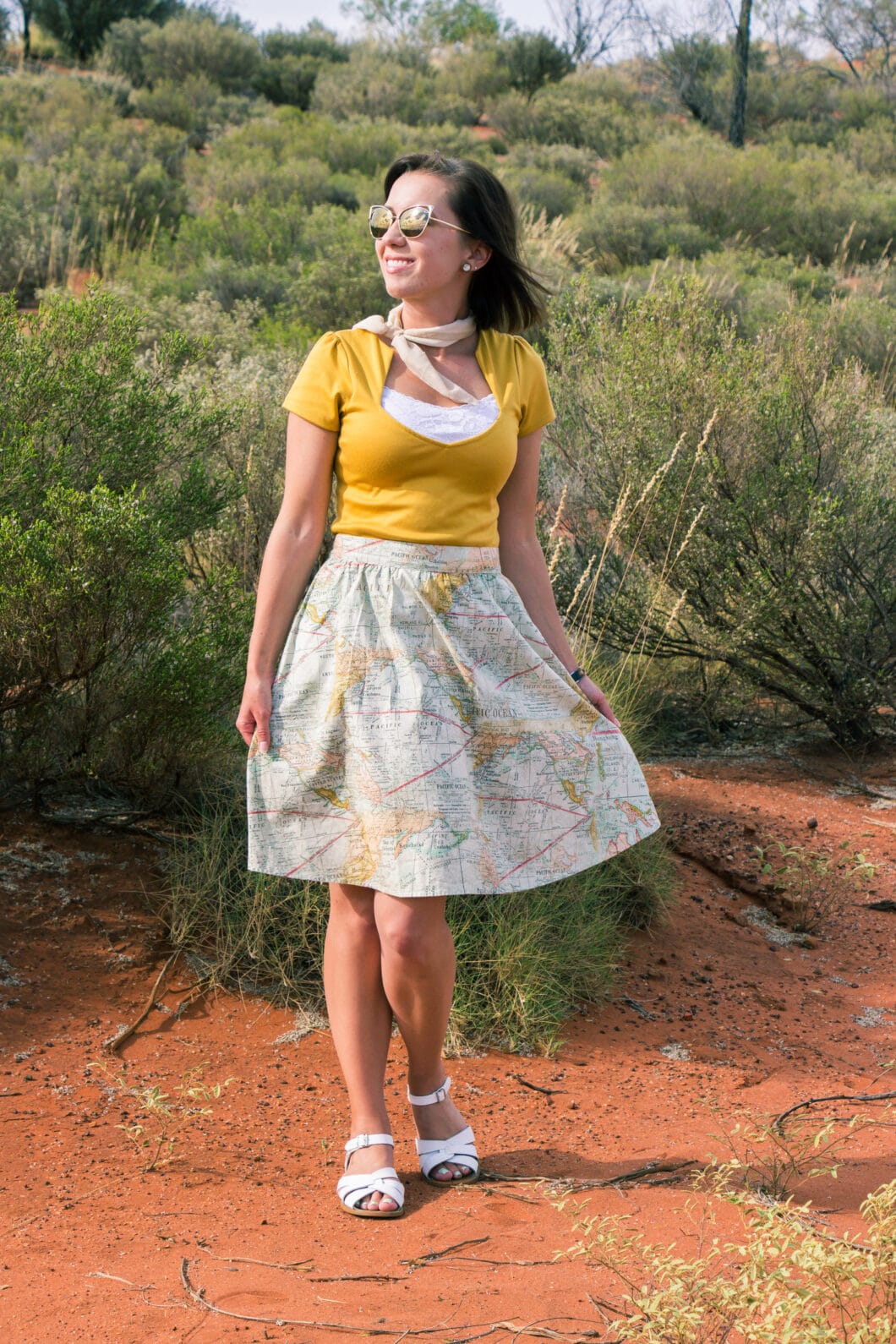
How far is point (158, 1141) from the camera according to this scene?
2.81 meters

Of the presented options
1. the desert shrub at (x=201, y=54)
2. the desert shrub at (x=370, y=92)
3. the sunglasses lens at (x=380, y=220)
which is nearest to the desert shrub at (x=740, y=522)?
the sunglasses lens at (x=380, y=220)

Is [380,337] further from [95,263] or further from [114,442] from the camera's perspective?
[95,263]

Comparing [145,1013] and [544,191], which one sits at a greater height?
[544,191]

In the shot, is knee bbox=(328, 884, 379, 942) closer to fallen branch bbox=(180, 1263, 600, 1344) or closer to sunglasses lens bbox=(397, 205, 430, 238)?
fallen branch bbox=(180, 1263, 600, 1344)

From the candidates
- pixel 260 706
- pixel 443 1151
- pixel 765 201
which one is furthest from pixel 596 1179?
pixel 765 201

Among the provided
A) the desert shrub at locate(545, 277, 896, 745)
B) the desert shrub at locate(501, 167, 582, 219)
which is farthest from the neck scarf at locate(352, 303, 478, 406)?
the desert shrub at locate(501, 167, 582, 219)

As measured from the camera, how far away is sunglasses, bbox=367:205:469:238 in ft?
8.48

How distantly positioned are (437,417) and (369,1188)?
151 centimetres

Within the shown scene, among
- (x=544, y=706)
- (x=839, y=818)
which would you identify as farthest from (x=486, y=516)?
(x=839, y=818)

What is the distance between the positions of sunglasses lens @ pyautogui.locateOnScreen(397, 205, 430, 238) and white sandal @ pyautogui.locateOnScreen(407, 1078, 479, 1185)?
5.73 ft

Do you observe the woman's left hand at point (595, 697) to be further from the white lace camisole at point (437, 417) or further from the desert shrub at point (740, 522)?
the desert shrub at point (740, 522)

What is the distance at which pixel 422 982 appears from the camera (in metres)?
2.50

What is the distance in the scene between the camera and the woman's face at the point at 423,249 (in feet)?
8.57

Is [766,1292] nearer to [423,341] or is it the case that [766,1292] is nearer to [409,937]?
[409,937]
